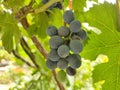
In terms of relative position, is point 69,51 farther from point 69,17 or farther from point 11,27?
point 11,27

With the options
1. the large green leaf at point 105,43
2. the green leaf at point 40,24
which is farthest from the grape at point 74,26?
the green leaf at point 40,24

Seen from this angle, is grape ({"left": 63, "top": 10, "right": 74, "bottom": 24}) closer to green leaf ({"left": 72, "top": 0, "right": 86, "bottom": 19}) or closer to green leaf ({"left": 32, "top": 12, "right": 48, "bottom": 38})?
green leaf ({"left": 72, "top": 0, "right": 86, "bottom": 19})

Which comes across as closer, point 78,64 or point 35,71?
point 78,64

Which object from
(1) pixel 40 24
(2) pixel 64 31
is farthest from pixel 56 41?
(1) pixel 40 24

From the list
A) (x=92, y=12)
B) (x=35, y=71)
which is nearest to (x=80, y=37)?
(x=92, y=12)

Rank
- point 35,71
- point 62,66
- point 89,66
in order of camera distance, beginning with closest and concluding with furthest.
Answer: point 62,66
point 35,71
point 89,66

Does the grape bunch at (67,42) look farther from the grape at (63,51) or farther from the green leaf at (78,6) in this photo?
the green leaf at (78,6)
